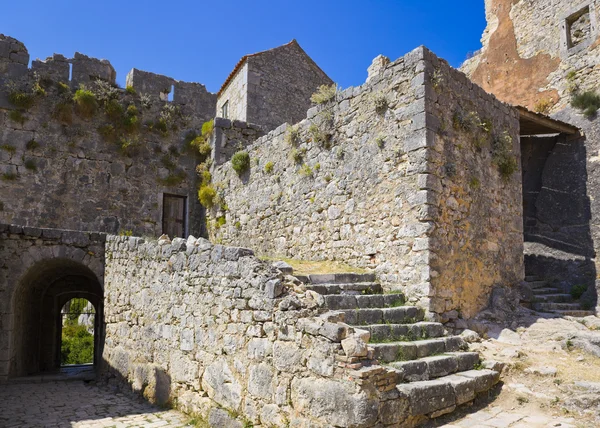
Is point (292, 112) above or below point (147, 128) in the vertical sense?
above

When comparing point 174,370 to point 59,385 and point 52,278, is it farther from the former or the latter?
point 52,278

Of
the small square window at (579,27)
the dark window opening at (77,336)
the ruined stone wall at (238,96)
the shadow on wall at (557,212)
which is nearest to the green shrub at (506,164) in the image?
the shadow on wall at (557,212)

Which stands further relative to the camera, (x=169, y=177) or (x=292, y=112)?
(x=292, y=112)

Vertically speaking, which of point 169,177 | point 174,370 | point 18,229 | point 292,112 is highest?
point 292,112

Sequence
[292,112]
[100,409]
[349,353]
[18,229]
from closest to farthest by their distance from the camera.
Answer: [349,353] < [100,409] < [18,229] < [292,112]

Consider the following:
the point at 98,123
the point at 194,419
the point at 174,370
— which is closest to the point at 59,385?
the point at 174,370

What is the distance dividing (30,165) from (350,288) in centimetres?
954

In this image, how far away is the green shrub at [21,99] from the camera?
40.9 feet

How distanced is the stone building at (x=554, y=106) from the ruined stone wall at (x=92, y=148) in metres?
8.93

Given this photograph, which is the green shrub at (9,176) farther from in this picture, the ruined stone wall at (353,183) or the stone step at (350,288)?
the stone step at (350,288)

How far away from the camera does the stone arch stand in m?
10.3

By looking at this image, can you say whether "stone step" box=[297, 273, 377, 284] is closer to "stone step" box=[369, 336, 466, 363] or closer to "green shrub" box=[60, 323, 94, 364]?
"stone step" box=[369, 336, 466, 363]

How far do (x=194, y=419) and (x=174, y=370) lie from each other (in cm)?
99

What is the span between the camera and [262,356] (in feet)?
18.3
